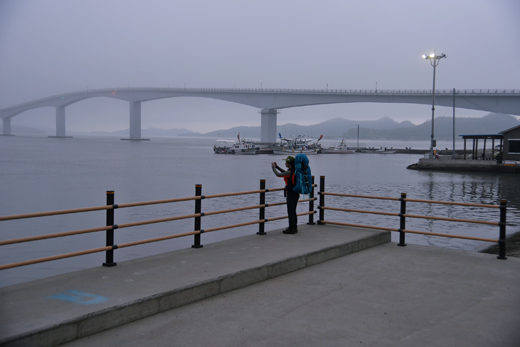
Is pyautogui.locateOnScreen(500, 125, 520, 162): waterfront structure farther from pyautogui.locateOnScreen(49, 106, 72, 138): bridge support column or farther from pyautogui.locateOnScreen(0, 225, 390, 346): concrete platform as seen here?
pyautogui.locateOnScreen(49, 106, 72, 138): bridge support column

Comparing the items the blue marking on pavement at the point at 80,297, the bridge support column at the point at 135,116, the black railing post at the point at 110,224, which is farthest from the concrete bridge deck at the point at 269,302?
the bridge support column at the point at 135,116

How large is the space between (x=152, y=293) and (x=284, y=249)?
3.09 meters

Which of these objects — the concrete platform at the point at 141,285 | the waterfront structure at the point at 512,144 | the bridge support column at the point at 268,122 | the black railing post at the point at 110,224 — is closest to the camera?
the concrete platform at the point at 141,285

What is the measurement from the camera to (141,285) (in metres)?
6.05

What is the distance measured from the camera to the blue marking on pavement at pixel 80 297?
538cm

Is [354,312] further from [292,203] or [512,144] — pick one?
[512,144]

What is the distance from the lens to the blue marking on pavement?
538cm

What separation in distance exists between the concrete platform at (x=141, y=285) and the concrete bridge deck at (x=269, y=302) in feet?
0.04

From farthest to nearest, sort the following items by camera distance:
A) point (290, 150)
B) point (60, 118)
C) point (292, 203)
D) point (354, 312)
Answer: point (60, 118) → point (290, 150) → point (292, 203) → point (354, 312)

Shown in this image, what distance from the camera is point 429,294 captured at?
666cm

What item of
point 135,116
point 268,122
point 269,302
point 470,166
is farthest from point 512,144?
point 135,116

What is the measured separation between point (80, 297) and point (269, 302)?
7.23 ft

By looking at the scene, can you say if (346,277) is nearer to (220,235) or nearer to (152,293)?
(152,293)

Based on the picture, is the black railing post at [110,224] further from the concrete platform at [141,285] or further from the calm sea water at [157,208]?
the calm sea water at [157,208]
